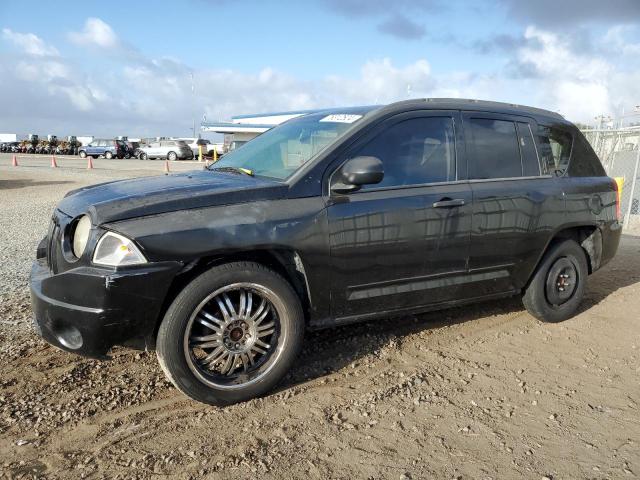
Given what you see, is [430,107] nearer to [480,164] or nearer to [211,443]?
[480,164]

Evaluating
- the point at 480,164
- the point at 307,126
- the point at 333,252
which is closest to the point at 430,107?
the point at 480,164

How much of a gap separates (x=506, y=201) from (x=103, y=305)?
2984 mm

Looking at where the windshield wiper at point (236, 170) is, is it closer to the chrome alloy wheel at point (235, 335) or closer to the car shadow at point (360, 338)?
the chrome alloy wheel at point (235, 335)

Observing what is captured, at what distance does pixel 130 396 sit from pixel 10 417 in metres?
0.64

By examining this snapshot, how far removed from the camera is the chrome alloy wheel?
10.1 ft

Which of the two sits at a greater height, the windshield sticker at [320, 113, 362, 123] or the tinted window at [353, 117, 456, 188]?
the windshield sticker at [320, 113, 362, 123]

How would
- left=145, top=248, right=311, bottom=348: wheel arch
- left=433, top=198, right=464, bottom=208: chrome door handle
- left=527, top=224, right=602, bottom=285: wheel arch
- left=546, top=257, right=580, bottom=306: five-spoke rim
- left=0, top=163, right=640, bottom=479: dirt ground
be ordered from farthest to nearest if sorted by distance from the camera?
left=527, top=224, right=602, bottom=285: wheel arch, left=546, top=257, right=580, bottom=306: five-spoke rim, left=433, top=198, right=464, bottom=208: chrome door handle, left=145, top=248, right=311, bottom=348: wheel arch, left=0, top=163, right=640, bottom=479: dirt ground

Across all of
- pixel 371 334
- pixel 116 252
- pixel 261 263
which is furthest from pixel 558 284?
pixel 116 252

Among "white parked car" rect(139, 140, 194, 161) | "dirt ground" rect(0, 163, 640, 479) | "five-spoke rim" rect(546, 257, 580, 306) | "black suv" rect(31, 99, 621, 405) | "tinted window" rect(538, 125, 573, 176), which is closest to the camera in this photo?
"dirt ground" rect(0, 163, 640, 479)

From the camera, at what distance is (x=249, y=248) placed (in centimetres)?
311

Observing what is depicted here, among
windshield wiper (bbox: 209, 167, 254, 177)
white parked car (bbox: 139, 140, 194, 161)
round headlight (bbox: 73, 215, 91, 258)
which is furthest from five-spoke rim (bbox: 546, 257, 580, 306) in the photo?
white parked car (bbox: 139, 140, 194, 161)

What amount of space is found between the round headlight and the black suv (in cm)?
1

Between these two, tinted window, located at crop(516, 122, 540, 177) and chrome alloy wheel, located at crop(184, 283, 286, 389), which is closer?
chrome alloy wheel, located at crop(184, 283, 286, 389)

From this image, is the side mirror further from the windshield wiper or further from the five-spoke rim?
the five-spoke rim
